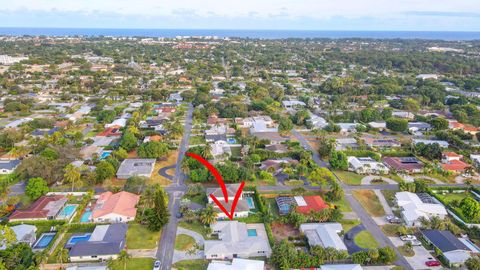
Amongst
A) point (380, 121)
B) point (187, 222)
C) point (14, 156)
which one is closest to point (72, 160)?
point (14, 156)

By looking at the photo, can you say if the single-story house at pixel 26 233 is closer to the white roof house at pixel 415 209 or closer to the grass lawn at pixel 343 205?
the grass lawn at pixel 343 205

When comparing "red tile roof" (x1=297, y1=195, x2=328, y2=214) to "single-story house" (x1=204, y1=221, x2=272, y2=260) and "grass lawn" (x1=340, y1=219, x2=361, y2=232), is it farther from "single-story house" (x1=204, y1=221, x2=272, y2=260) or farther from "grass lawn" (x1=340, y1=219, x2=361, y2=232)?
"single-story house" (x1=204, y1=221, x2=272, y2=260)

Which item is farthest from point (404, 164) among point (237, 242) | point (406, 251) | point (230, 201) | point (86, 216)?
point (86, 216)

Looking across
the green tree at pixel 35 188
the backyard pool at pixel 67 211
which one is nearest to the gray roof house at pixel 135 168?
the backyard pool at pixel 67 211

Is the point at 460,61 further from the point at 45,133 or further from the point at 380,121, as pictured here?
the point at 45,133

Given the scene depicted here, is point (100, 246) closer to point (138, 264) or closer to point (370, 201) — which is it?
point (138, 264)
